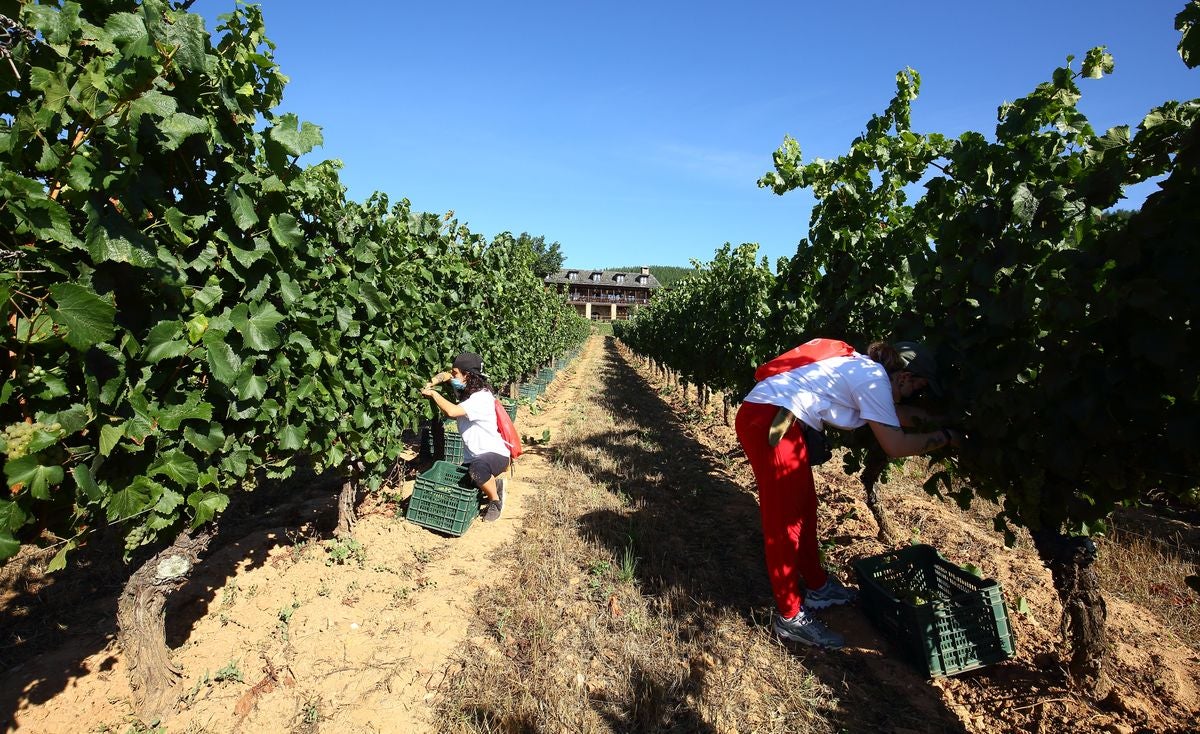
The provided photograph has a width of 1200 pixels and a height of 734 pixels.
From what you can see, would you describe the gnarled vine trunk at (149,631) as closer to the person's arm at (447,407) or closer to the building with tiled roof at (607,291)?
the person's arm at (447,407)

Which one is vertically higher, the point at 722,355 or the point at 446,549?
the point at 722,355

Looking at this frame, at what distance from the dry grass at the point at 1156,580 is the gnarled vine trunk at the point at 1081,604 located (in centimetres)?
113

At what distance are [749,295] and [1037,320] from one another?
21.9ft

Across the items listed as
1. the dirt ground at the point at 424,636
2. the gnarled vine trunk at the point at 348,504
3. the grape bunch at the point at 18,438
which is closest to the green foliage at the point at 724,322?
the dirt ground at the point at 424,636

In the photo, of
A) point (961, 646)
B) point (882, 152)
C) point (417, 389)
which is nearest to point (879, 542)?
point (961, 646)

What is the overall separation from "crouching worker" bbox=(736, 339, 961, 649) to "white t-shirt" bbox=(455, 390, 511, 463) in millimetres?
2772

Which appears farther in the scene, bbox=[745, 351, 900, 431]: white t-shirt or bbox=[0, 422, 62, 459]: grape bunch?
bbox=[745, 351, 900, 431]: white t-shirt

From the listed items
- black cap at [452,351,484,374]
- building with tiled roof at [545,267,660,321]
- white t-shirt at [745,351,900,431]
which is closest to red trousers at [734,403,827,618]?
white t-shirt at [745,351,900,431]

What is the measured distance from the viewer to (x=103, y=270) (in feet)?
6.91

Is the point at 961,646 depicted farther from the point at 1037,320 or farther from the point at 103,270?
the point at 103,270

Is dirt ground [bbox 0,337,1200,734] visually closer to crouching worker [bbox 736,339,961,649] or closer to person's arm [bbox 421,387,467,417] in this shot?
crouching worker [bbox 736,339,961,649]

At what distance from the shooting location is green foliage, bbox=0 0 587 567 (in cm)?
184

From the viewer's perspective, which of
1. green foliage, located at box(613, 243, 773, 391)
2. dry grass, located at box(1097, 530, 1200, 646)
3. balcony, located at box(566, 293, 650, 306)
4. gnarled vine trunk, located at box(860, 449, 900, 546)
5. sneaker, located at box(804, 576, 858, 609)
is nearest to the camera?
dry grass, located at box(1097, 530, 1200, 646)

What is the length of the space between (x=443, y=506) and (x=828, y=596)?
353 centimetres
